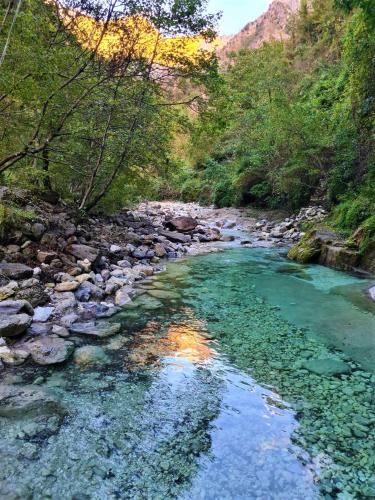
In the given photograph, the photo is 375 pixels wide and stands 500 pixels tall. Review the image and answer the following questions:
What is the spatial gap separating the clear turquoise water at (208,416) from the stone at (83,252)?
227cm

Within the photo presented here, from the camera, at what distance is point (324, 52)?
29141mm

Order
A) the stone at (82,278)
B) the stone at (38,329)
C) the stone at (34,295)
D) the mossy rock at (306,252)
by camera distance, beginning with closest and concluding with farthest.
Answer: the stone at (38,329) < the stone at (34,295) < the stone at (82,278) < the mossy rock at (306,252)

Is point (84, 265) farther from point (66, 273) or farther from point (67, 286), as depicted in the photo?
point (67, 286)

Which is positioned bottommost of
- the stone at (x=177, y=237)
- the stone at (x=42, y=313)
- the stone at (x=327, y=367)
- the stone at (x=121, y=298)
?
the stone at (x=42, y=313)

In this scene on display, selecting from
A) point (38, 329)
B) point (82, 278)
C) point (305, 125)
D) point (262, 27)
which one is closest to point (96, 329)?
point (38, 329)

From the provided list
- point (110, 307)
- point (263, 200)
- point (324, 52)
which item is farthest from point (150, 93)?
point (324, 52)

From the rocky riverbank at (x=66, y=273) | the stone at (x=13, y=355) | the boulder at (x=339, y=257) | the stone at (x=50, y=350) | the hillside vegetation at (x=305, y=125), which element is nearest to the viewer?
the stone at (x=13, y=355)

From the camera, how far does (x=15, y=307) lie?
5.19m

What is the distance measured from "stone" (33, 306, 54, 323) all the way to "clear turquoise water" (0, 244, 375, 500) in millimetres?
845

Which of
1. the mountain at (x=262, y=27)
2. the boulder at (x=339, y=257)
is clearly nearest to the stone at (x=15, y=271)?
the boulder at (x=339, y=257)

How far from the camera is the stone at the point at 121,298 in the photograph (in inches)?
253

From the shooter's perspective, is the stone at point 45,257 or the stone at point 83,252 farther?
the stone at point 83,252

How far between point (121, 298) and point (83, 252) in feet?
6.89

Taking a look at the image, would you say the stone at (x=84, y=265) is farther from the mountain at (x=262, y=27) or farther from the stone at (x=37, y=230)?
the mountain at (x=262, y=27)
